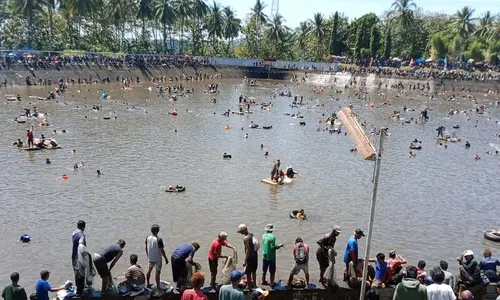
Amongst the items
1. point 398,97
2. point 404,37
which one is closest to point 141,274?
point 398,97

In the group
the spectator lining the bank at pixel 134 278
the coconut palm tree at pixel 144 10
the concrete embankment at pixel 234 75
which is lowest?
the spectator lining the bank at pixel 134 278

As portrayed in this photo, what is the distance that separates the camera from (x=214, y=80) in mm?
88062

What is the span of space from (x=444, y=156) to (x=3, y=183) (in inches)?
1124

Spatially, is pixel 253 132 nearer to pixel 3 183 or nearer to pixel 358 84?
pixel 3 183

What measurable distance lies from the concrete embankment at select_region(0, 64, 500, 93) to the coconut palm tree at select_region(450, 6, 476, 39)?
25929 mm

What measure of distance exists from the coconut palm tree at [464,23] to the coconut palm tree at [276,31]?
37062mm

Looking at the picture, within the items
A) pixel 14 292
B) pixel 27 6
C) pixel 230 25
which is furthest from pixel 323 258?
pixel 230 25

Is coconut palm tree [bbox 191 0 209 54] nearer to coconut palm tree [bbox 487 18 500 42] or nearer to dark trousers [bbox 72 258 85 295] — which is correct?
coconut palm tree [bbox 487 18 500 42]

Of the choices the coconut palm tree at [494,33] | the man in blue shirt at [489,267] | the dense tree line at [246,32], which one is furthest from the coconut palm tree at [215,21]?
the man in blue shirt at [489,267]

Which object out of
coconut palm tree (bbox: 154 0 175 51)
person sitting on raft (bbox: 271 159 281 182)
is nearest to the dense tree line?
coconut palm tree (bbox: 154 0 175 51)

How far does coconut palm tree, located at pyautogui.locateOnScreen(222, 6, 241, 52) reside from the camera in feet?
360

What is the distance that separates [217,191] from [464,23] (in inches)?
3780

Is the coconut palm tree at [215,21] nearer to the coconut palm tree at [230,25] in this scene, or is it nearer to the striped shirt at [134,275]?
the coconut palm tree at [230,25]

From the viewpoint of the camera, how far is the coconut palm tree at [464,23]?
102 m
